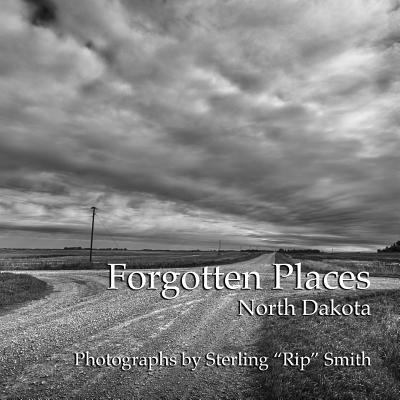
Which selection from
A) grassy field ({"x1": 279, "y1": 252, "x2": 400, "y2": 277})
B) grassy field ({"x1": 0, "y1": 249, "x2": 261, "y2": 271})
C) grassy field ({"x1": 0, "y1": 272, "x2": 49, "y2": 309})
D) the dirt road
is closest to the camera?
the dirt road

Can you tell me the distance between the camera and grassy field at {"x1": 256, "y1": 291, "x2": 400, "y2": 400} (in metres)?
6.18

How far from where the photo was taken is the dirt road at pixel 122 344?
615cm

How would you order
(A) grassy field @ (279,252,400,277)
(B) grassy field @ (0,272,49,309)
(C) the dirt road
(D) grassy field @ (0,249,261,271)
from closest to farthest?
(C) the dirt road
(B) grassy field @ (0,272,49,309)
(D) grassy field @ (0,249,261,271)
(A) grassy field @ (279,252,400,277)

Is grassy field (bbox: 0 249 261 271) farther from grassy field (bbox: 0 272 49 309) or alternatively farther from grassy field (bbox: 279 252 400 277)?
grassy field (bbox: 0 272 49 309)

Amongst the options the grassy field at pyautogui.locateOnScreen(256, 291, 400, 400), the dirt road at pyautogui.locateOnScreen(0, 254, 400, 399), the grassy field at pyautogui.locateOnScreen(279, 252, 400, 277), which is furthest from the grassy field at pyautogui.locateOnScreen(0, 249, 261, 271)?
the grassy field at pyautogui.locateOnScreen(256, 291, 400, 400)

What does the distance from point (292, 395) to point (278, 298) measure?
39.1 feet

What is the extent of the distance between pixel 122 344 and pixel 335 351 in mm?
5705

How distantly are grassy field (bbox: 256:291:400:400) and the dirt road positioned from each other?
618 mm

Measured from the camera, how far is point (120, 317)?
39.8 feet

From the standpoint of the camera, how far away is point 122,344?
8852 millimetres

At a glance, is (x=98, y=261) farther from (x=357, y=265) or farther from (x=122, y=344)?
(x=122, y=344)

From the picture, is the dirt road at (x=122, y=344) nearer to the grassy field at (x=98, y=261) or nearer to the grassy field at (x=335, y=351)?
the grassy field at (x=335, y=351)

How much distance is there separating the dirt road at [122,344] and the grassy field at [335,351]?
0.62 metres

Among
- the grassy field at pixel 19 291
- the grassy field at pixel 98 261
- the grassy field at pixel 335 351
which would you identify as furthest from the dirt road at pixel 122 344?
the grassy field at pixel 98 261
